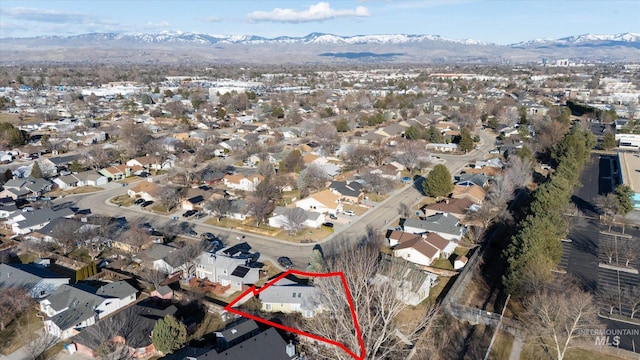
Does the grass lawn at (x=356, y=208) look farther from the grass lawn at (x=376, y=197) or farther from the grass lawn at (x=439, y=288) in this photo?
the grass lawn at (x=439, y=288)

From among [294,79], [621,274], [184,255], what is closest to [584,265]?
[621,274]

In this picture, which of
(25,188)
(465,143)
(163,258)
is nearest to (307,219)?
(163,258)

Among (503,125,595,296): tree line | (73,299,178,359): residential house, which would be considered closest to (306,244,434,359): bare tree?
(503,125,595,296): tree line

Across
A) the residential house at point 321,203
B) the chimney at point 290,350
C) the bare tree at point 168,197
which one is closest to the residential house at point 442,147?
the residential house at point 321,203

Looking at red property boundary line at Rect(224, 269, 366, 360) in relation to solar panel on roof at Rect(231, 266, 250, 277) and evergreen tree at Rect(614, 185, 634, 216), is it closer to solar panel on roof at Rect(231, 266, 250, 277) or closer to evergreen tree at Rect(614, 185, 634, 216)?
solar panel on roof at Rect(231, 266, 250, 277)

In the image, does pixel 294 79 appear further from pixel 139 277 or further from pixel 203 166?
pixel 139 277

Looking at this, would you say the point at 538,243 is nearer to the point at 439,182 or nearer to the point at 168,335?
the point at 439,182
